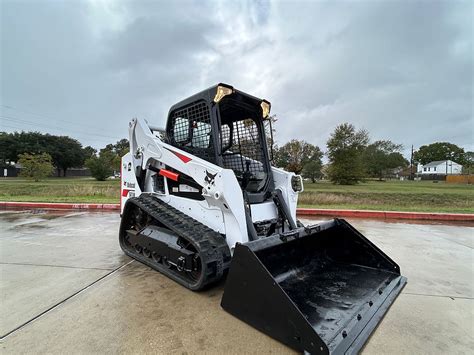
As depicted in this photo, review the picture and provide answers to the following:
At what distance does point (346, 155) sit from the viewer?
33.6 metres

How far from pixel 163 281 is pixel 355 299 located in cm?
191

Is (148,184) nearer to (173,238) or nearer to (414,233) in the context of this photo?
(173,238)

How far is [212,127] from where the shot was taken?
2.96 m

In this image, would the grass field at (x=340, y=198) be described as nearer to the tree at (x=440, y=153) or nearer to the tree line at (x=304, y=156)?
the tree line at (x=304, y=156)

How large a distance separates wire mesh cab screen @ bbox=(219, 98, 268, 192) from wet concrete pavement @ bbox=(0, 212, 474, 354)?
1511mm

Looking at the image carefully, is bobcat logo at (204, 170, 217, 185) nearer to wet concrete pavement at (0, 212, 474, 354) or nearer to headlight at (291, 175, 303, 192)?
wet concrete pavement at (0, 212, 474, 354)

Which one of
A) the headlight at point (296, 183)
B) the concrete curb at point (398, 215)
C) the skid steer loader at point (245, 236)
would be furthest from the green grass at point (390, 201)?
the skid steer loader at point (245, 236)

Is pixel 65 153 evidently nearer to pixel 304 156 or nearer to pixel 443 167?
pixel 304 156

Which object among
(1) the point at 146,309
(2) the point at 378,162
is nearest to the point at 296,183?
(1) the point at 146,309

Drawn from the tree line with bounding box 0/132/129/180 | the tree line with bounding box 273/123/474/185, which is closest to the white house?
the tree line with bounding box 273/123/474/185

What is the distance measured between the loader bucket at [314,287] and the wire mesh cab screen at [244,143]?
1132 millimetres

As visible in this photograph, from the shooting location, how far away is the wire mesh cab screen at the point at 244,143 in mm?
3529

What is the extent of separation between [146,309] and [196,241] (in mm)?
695

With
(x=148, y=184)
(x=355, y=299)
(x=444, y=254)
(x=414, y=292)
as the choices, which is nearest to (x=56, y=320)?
(x=148, y=184)
